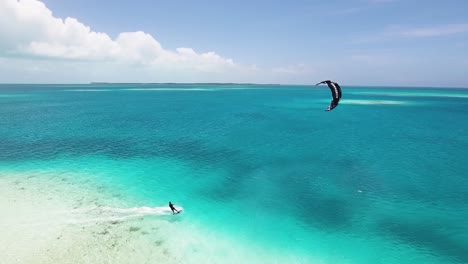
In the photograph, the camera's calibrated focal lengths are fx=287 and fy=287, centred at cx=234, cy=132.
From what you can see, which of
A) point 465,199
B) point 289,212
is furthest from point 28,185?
point 465,199

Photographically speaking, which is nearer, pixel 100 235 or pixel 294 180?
pixel 100 235

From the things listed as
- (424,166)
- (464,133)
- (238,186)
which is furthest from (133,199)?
(464,133)

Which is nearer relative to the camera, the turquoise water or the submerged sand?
the submerged sand

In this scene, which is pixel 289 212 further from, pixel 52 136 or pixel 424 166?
pixel 52 136

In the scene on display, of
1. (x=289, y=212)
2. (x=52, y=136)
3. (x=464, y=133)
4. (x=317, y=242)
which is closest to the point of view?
(x=317, y=242)

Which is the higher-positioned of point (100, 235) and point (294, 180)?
point (294, 180)

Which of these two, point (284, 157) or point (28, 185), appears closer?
point (28, 185)

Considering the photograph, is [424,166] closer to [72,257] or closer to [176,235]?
[176,235]

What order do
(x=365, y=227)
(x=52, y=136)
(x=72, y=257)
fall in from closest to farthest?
(x=72, y=257) < (x=365, y=227) < (x=52, y=136)

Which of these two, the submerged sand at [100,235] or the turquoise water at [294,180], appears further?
the turquoise water at [294,180]
